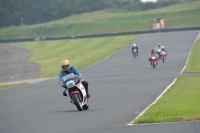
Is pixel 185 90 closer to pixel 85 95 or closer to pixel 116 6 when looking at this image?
pixel 85 95

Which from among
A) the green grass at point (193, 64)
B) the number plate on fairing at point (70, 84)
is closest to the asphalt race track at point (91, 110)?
the number plate on fairing at point (70, 84)

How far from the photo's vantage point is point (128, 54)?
53.9 meters

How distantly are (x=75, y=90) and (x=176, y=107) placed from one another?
291 centimetres

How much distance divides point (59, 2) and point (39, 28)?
1944 cm

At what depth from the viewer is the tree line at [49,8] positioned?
4271 inches

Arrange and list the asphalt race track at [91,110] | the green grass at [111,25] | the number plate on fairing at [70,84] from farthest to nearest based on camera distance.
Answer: the green grass at [111,25]
the number plate on fairing at [70,84]
the asphalt race track at [91,110]

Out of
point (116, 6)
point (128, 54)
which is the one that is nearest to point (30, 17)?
point (116, 6)

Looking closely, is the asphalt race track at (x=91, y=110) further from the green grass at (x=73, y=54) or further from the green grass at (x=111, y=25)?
the green grass at (x=111, y=25)

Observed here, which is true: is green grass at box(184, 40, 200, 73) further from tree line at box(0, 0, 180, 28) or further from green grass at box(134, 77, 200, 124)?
tree line at box(0, 0, 180, 28)

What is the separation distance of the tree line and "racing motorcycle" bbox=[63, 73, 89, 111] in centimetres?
8680

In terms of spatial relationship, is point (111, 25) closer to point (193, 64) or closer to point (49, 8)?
point (49, 8)

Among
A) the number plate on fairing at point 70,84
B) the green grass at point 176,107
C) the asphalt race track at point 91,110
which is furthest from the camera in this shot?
the number plate on fairing at point 70,84

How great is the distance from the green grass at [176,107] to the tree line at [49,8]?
84337 mm

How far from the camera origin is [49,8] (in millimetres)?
122062
